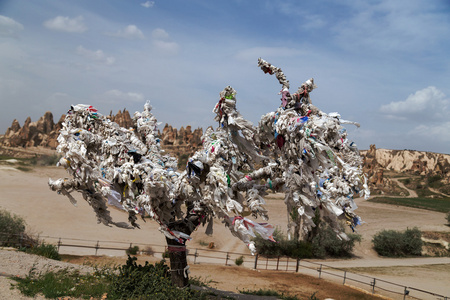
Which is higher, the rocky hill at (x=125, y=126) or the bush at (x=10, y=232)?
the rocky hill at (x=125, y=126)

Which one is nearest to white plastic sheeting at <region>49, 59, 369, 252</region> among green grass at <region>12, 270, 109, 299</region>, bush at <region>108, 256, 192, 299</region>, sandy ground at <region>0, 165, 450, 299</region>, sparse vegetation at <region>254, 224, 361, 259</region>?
bush at <region>108, 256, 192, 299</region>

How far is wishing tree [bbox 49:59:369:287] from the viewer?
5492mm

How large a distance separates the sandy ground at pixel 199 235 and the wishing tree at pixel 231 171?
6.66 m

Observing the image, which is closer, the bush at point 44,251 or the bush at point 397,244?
the bush at point 44,251

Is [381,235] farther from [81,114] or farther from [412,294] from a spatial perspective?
[81,114]

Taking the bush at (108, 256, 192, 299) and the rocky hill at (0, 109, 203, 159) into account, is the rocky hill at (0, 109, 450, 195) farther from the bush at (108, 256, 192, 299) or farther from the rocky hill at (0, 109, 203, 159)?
the bush at (108, 256, 192, 299)

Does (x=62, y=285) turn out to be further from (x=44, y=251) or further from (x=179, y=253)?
(x=44, y=251)

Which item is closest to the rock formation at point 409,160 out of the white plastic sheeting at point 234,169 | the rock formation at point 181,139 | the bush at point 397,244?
the rock formation at point 181,139

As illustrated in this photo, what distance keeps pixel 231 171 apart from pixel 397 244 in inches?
954

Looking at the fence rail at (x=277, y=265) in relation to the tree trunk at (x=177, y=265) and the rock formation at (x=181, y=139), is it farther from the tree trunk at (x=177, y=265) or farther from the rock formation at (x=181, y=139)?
the rock formation at (x=181, y=139)

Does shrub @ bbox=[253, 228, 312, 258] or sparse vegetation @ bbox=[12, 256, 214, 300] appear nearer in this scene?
sparse vegetation @ bbox=[12, 256, 214, 300]

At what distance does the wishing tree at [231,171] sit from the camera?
549 cm

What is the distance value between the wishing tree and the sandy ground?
6.66 m

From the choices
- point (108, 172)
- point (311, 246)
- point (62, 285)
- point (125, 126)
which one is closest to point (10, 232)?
point (62, 285)
